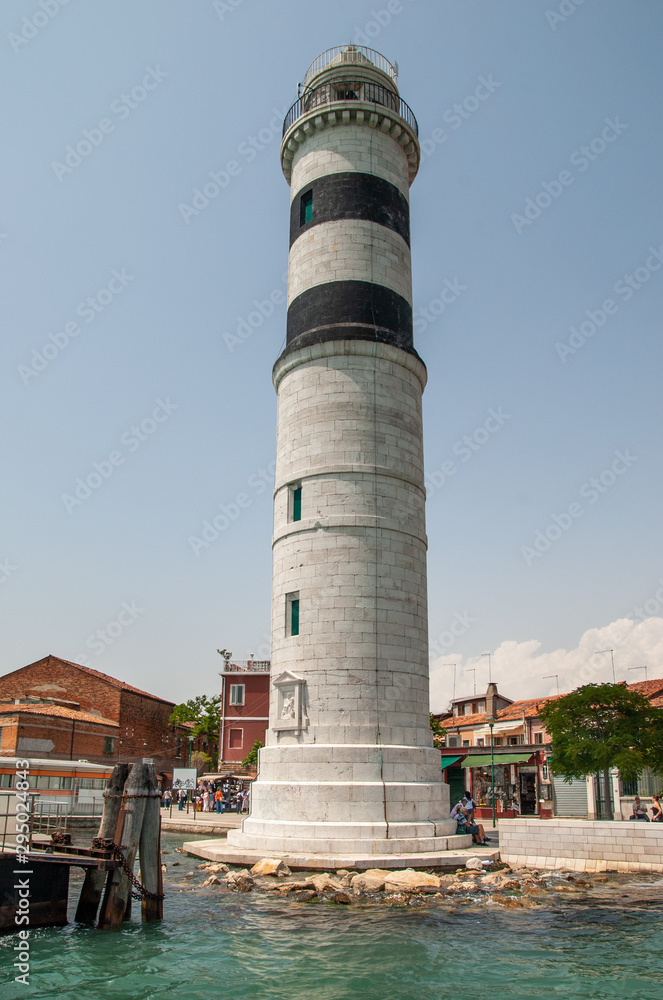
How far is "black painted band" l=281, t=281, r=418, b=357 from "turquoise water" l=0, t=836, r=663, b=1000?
44.5 ft

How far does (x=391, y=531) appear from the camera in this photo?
19375 millimetres

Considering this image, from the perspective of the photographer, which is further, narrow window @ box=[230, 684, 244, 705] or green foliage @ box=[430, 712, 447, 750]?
green foliage @ box=[430, 712, 447, 750]

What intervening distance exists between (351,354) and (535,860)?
1290 cm

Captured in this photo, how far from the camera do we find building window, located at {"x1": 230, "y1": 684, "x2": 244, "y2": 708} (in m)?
49.5

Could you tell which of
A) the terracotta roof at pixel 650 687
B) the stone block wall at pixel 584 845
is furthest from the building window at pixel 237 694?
the stone block wall at pixel 584 845

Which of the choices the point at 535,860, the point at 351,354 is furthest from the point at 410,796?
the point at 351,354

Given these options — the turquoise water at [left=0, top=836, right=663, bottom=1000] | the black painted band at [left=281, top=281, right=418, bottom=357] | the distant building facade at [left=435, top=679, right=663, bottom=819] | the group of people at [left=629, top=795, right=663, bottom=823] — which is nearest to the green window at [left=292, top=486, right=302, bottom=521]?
the black painted band at [left=281, top=281, right=418, bottom=357]

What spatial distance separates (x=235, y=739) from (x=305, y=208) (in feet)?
117

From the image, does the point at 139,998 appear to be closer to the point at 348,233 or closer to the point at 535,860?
the point at 535,860

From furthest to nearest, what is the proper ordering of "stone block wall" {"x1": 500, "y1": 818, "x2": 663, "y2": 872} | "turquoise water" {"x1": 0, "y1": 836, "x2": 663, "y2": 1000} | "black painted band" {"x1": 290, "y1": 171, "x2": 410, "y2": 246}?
1. "black painted band" {"x1": 290, "y1": 171, "x2": 410, "y2": 246}
2. "stone block wall" {"x1": 500, "y1": 818, "x2": 663, "y2": 872}
3. "turquoise water" {"x1": 0, "y1": 836, "x2": 663, "y2": 1000}

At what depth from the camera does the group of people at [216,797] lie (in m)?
36.3

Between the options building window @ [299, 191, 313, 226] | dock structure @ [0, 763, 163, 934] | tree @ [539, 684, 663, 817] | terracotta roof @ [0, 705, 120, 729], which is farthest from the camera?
terracotta roof @ [0, 705, 120, 729]

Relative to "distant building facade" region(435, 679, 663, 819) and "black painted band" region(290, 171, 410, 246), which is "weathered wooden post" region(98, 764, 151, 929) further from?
"black painted band" region(290, 171, 410, 246)

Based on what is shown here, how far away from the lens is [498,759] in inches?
1398
